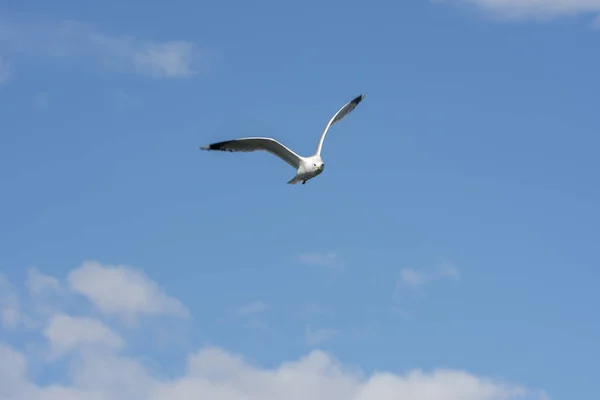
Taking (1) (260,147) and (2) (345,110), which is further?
(2) (345,110)

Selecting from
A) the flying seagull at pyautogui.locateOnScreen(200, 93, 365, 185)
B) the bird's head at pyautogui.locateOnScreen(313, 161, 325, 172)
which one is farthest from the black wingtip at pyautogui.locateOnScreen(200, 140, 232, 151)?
the bird's head at pyautogui.locateOnScreen(313, 161, 325, 172)

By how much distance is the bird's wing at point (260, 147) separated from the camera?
39469 millimetres

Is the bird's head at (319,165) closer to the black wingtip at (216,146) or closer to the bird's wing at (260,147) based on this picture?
the bird's wing at (260,147)

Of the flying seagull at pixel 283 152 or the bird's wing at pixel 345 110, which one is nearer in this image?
the flying seagull at pixel 283 152

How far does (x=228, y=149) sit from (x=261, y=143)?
154 centimetres

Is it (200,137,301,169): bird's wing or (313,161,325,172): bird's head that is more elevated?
(200,137,301,169): bird's wing

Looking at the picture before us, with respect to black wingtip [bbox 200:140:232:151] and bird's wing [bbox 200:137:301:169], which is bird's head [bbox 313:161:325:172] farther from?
black wingtip [bbox 200:140:232:151]

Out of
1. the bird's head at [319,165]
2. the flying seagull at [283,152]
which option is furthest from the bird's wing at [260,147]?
the bird's head at [319,165]

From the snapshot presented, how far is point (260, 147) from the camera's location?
134 ft

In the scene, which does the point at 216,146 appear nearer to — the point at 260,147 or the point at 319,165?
the point at 260,147

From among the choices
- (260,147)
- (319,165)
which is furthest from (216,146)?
(319,165)

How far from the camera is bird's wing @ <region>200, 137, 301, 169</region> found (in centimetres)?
3947

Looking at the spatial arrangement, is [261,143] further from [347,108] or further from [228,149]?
[347,108]

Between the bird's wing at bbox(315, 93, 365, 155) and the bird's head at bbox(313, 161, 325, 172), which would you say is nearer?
the bird's head at bbox(313, 161, 325, 172)
